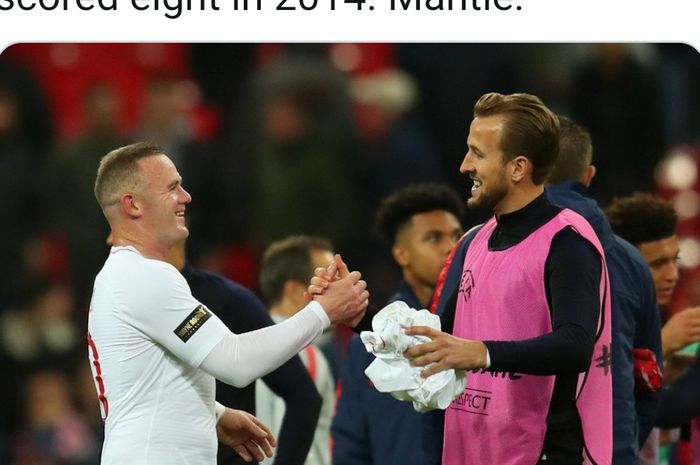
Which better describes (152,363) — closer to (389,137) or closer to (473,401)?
(473,401)

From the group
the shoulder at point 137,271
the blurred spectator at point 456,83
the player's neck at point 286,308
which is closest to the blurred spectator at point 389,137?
the blurred spectator at point 456,83

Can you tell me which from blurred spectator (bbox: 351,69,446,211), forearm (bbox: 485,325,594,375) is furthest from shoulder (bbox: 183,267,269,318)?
blurred spectator (bbox: 351,69,446,211)

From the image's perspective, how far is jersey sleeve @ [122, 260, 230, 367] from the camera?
13.3ft

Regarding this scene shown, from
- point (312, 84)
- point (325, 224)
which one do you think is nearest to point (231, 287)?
point (325, 224)

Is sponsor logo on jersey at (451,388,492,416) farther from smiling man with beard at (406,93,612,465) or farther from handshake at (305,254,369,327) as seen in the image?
handshake at (305,254,369,327)

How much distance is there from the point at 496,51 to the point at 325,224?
1.93 metres

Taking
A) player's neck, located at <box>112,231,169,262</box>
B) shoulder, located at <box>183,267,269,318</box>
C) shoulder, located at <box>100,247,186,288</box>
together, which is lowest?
shoulder, located at <box>183,267,269,318</box>

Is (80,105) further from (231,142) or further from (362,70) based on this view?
(362,70)

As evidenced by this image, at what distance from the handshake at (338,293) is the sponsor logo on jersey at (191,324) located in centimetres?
41

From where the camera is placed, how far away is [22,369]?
1003 cm

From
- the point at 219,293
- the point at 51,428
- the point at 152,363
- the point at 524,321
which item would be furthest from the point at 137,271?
the point at 51,428

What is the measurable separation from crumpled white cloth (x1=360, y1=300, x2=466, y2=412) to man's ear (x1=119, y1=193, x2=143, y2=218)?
2.84ft

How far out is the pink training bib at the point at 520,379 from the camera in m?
4.10

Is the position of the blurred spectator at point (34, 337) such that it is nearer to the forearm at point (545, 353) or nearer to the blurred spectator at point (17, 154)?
the blurred spectator at point (17, 154)
